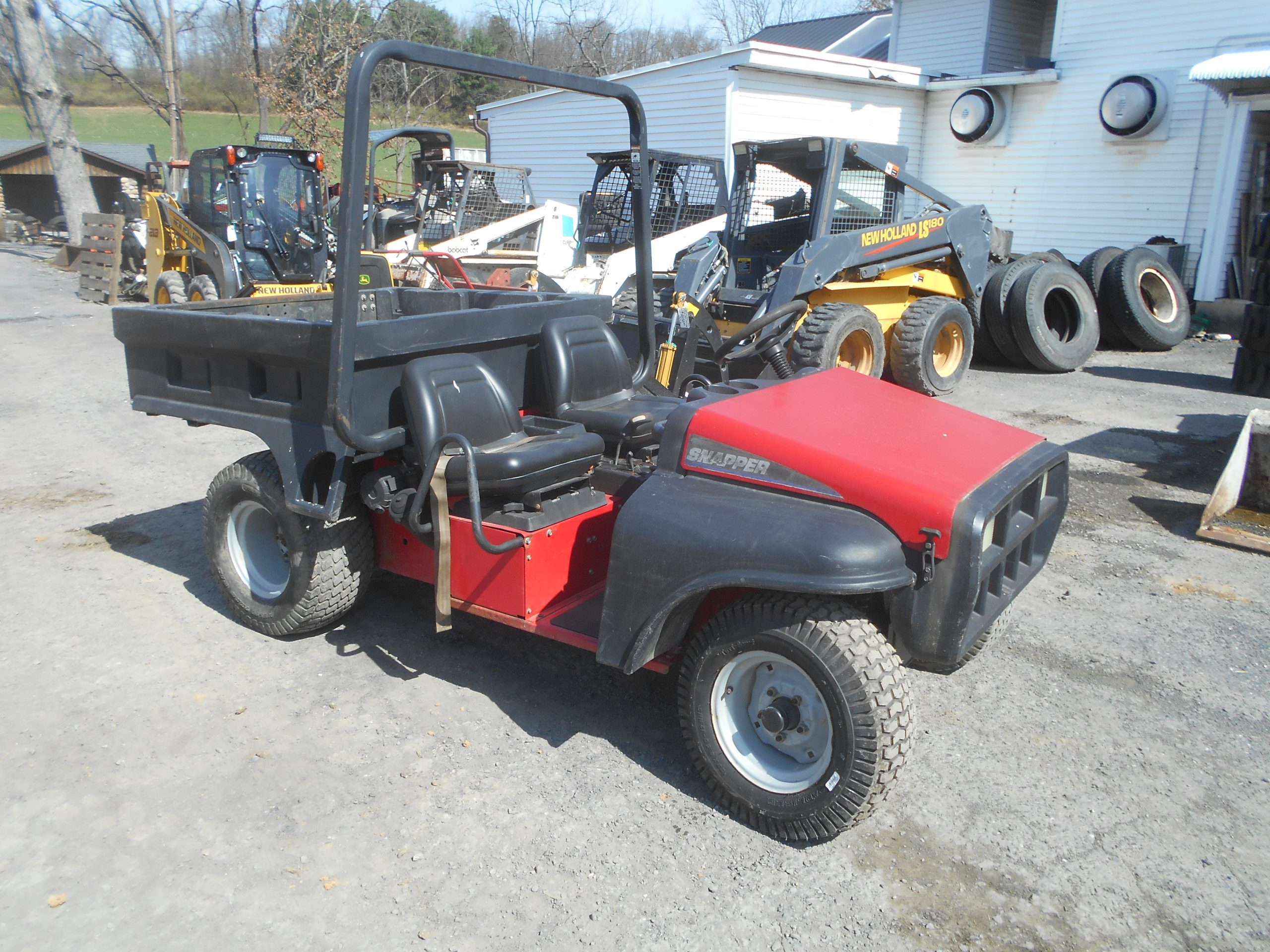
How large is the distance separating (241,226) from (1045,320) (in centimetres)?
1068

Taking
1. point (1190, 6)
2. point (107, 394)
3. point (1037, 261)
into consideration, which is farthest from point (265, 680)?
point (1190, 6)

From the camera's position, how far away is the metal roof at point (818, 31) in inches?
1070

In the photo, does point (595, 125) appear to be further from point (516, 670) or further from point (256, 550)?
point (516, 670)

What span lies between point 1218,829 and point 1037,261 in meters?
9.16

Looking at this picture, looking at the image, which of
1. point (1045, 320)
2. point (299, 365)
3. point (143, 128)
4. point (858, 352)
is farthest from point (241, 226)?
point (143, 128)

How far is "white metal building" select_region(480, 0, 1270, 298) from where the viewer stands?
13.9 meters

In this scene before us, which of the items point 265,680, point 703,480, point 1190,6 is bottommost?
point 265,680

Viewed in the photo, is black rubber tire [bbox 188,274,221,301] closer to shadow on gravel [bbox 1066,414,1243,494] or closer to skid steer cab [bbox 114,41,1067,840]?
skid steer cab [bbox 114,41,1067,840]

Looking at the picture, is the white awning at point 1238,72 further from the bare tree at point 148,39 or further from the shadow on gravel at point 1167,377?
the bare tree at point 148,39

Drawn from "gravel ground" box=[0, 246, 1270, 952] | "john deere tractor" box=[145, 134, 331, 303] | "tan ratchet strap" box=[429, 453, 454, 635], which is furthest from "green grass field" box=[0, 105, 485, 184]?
"tan ratchet strap" box=[429, 453, 454, 635]

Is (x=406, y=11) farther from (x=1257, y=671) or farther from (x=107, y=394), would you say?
(x=1257, y=671)

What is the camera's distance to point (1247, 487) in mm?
5867

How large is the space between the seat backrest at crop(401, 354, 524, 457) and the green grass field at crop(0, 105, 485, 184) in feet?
112

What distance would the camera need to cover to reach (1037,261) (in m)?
11.0
